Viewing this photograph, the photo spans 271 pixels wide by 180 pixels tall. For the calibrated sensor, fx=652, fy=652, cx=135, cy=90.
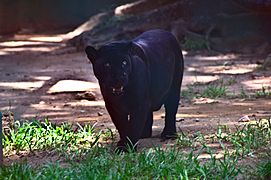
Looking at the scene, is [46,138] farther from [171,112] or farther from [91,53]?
[171,112]

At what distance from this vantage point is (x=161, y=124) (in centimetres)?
711

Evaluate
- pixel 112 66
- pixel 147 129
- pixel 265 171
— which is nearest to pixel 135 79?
pixel 112 66

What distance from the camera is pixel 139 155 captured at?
4879 mm

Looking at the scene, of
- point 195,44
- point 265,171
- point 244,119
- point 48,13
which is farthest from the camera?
point 48,13

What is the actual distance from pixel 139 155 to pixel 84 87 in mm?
5212

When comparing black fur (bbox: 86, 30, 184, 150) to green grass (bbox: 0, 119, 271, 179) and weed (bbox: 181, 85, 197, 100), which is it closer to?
green grass (bbox: 0, 119, 271, 179)

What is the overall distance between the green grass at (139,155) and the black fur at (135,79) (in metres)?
0.26

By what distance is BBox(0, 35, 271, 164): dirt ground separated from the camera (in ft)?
24.5

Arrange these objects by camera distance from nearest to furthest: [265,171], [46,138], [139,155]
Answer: [265,171] < [139,155] < [46,138]

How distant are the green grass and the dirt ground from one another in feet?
1.79

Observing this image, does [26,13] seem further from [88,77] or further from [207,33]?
[88,77]

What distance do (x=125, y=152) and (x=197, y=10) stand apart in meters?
11.1

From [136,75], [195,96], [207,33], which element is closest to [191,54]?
[207,33]

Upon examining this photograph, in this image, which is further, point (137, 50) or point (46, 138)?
point (46, 138)
